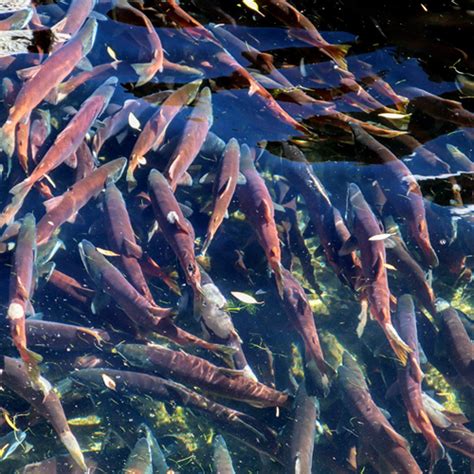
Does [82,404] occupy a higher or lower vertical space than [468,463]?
lower

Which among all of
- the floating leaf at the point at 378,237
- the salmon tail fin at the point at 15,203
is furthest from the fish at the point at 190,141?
the floating leaf at the point at 378,237

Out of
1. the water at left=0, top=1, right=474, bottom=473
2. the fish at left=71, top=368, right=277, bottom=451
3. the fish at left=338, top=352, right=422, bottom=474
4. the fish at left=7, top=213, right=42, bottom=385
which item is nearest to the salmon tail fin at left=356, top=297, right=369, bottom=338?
the water at left=0, top=1, right=474, bottom=473

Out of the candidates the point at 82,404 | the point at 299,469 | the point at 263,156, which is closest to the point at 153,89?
the point at 263,156

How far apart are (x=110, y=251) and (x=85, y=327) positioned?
582mm

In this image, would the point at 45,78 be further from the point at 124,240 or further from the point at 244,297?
the point at 244,297

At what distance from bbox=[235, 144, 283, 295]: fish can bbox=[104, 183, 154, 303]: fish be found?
895mm

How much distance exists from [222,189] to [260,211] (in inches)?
13.4

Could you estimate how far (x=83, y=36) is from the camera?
4.64 m

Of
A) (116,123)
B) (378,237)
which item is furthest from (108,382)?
(378,237)

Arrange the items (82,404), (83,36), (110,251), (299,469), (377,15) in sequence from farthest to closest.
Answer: (377,15) → (83,36) → (110,251) → (82,404) → (299,469)

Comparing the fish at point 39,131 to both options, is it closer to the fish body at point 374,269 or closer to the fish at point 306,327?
the fish at point 306,327

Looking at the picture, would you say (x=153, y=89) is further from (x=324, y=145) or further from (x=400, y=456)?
(x=400, y=456)

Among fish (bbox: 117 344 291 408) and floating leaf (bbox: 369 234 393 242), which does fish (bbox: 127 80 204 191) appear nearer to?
fish (bbox: 117 344 291 408)

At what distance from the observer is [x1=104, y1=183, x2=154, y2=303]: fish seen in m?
3.89
